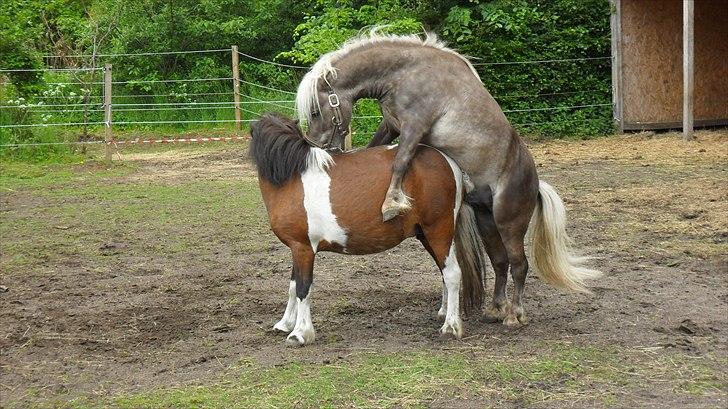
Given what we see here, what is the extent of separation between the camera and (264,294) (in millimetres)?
6285

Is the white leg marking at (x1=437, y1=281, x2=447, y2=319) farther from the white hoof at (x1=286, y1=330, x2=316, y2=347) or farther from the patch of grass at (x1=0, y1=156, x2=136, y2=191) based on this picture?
the patch of grass at (x1=0, y1=156, x2=136, y2=191)

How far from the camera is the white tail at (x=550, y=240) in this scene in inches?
215

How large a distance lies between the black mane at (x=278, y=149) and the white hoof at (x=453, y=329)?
1.24 metres

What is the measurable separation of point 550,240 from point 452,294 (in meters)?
0.80

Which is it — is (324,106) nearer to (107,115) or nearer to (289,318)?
(289,318)

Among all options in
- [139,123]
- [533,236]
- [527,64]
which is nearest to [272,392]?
[533,236]

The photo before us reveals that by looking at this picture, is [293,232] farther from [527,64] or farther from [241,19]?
[241,19]

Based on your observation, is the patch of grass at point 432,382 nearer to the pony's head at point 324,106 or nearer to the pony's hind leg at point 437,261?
the pony's hind leg at point 437,261

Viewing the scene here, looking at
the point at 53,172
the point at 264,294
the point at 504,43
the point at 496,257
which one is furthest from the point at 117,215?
the point at 504,43

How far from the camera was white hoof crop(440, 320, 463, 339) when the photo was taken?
16.7 ft

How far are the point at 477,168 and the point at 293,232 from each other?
44.9 inches

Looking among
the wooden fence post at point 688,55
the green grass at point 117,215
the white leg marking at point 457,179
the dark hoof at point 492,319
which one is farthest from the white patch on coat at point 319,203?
the wooden fence post at point 688,55

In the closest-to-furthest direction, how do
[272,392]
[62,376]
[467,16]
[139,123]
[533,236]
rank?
[272,392], [62,376], [533,236], [467,16], [139,123]

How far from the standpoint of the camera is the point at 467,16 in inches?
561
